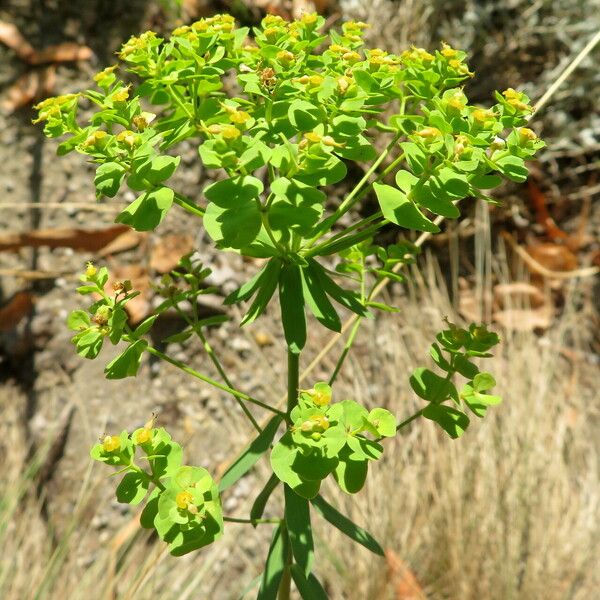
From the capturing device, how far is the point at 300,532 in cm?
69

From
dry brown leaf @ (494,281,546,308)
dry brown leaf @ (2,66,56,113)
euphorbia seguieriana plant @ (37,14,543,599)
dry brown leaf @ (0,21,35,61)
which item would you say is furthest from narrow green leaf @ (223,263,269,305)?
dry brown leaf @ (0,21,35,61)

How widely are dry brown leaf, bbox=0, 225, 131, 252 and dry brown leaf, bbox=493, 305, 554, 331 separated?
1065mm

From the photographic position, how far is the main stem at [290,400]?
729 mm

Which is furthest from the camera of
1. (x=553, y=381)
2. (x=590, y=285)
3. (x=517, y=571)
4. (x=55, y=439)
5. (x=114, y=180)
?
(x=590, y=285)

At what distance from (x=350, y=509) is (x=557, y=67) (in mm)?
1357

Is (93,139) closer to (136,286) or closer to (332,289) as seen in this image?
(332,289)

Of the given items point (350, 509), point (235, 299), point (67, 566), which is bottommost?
point (67, 566)

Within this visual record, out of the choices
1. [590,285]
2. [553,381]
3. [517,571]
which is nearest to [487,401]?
[517,571]

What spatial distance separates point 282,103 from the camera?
0.58m

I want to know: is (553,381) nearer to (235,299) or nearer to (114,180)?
(235,299)

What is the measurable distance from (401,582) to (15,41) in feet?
5.77

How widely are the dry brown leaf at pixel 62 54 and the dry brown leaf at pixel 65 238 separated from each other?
515mm

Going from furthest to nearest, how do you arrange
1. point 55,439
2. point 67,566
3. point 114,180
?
point 55,439
point 67,566
point 114,180

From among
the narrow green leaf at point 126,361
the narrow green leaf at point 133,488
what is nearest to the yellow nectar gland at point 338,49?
the narrow green leaf at point 126,361
